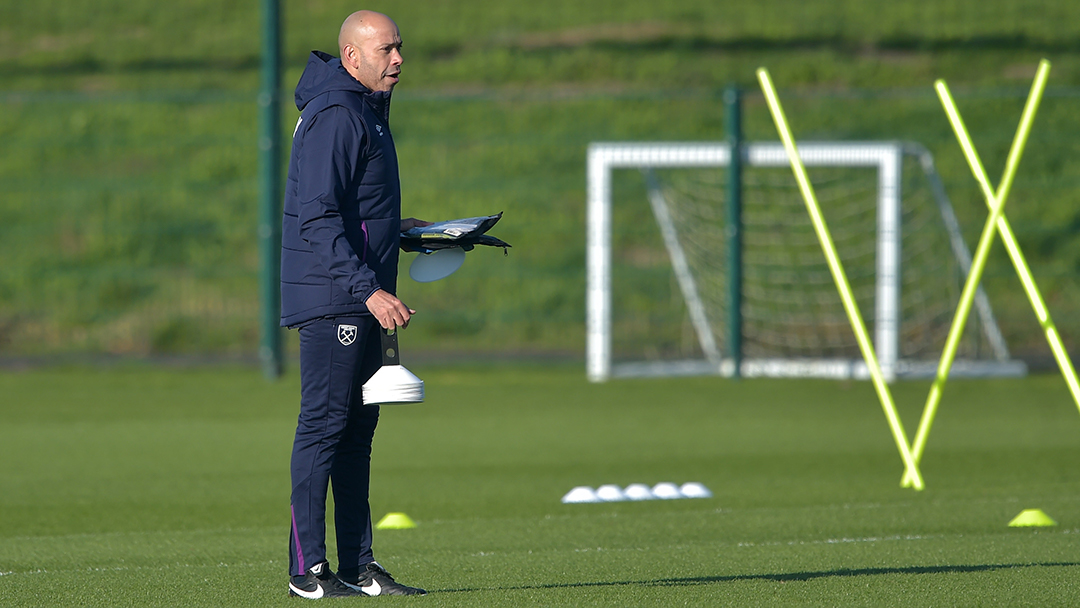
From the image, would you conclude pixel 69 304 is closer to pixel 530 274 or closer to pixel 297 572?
pixel 530 274

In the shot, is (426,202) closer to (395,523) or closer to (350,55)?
(395,523)

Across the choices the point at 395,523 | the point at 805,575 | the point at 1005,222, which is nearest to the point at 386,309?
the point at 805,575

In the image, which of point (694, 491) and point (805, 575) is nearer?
point (805, 575)

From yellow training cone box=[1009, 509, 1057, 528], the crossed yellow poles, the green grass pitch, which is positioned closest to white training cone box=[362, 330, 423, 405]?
the green grass pitch

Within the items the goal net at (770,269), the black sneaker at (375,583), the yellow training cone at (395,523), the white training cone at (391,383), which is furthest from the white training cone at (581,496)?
the goal net at (770,269)

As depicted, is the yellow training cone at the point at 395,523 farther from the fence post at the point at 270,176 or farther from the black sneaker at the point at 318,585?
the fence post at the point at 270,176

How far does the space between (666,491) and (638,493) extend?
0.13m

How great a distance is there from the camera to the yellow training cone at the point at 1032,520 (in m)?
5.95

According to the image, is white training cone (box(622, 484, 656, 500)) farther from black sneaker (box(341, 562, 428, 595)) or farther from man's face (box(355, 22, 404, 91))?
man's face (box(355, 22, 404, 91))

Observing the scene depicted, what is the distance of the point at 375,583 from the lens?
4.43m

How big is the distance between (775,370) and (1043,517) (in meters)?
5.53

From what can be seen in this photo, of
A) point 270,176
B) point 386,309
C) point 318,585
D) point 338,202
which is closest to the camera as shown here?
point 386,309

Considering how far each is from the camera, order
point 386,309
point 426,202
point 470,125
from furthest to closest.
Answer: point 470,125
point 426,202
point 386,309

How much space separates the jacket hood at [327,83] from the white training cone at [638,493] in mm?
2948
